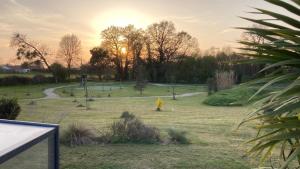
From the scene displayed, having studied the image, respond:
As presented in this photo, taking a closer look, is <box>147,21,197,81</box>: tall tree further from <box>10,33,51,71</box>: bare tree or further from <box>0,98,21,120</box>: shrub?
<box>0,98,21,120</box>: shrub

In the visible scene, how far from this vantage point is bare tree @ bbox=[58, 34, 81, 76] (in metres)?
34.9

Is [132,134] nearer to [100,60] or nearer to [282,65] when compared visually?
Result: [282,65]

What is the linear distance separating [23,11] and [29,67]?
14.4 m

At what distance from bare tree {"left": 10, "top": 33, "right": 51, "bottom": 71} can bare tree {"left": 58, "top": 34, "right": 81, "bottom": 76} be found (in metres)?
1.77

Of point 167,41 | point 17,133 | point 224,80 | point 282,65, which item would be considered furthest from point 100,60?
point 282,65

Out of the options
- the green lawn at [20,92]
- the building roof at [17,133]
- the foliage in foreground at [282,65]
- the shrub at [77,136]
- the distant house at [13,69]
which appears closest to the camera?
the foliage in foreground at [282,65]

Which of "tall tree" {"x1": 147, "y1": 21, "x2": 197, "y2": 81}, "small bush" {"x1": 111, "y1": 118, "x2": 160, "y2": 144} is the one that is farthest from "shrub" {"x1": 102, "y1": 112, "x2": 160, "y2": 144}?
"tall tree" {"x1": 147, "y1": 21, "x2": 197, "y2": 81}

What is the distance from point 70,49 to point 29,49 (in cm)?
389

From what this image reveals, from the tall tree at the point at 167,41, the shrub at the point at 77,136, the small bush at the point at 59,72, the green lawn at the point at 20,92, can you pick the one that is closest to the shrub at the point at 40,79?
the small bush at the point at 59,72

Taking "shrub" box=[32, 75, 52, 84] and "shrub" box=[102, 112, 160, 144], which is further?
"shrub" box=[32, 75, 52, 84]

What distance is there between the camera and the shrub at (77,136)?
623 cm

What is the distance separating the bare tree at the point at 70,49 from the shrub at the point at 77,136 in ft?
94.2

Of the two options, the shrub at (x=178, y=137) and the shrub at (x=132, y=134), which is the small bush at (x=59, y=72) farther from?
the shrub at (x=178, y=137)

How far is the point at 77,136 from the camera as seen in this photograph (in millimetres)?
6379
